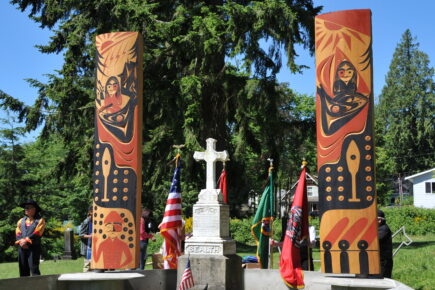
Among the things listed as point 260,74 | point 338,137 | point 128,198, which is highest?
point 260,74

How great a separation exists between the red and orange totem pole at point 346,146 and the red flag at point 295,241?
146 centimetres

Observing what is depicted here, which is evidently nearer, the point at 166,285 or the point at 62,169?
the point at 166,285

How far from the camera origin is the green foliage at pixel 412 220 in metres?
29.3

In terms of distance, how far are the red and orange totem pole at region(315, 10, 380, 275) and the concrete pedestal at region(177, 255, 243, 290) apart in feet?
10.1

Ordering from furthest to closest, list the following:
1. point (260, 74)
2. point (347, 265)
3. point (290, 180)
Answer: point (290, 180), point (260, 74), point (347, 265)

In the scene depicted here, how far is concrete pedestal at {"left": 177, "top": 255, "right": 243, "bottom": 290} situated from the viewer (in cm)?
961

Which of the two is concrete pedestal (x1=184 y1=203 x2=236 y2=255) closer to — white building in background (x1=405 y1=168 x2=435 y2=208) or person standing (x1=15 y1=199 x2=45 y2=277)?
person standing (x1=15 y1=199 x2=45 y2=277)

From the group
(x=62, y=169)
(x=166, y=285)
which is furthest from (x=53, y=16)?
(x=166, y=285)

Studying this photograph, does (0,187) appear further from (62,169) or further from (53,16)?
(53,16)

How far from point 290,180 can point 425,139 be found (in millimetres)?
20504

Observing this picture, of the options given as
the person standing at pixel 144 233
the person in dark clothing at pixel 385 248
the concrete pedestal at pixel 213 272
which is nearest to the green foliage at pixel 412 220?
the person standing at pixel 144 233

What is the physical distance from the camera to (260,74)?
18.3m

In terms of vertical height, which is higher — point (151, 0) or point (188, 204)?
point (151, 0)

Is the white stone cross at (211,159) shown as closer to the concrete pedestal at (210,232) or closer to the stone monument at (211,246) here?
the stone monument at (211,246)
